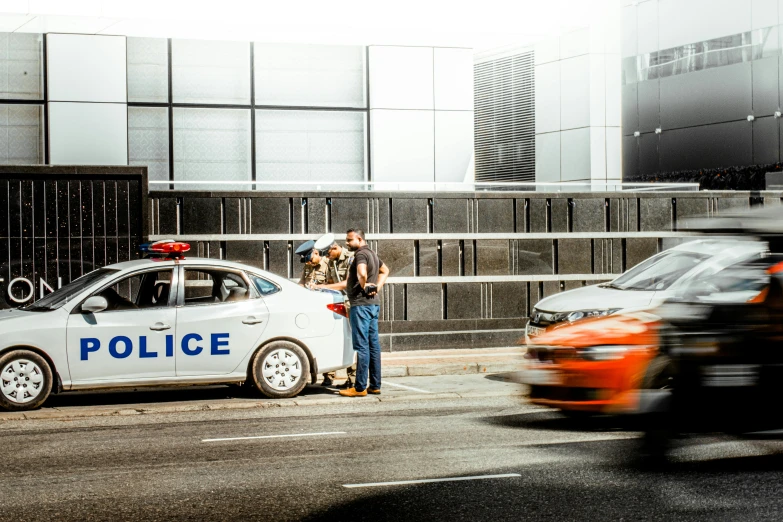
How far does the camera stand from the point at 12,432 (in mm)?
9734

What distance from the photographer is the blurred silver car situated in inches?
436

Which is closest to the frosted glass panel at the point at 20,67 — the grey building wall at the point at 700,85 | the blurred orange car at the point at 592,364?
the blurred orange car at the point at 592,364

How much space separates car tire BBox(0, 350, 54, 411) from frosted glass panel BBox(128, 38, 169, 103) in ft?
23.4

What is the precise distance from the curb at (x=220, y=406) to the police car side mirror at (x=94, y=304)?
3.52 ft

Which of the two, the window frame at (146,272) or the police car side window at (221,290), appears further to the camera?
the police car side window at (221,290)

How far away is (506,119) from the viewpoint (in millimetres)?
22344

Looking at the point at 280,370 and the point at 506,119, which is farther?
the point at 506,119

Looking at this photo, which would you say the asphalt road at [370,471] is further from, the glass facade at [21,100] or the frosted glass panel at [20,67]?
the frosted glass panel at [20,67]

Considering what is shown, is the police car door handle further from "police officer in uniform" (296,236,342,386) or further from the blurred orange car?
the blurred orange car

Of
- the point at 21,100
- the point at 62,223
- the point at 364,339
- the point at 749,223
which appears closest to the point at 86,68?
the point at 21,100

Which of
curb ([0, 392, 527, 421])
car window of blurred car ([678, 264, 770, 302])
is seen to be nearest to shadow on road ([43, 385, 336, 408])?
curb ([0, 392, 527, 421])

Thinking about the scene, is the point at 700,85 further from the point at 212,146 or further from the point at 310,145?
the point at 212,146

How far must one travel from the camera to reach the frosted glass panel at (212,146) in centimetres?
1742

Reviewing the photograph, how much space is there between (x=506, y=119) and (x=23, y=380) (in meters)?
13.7
